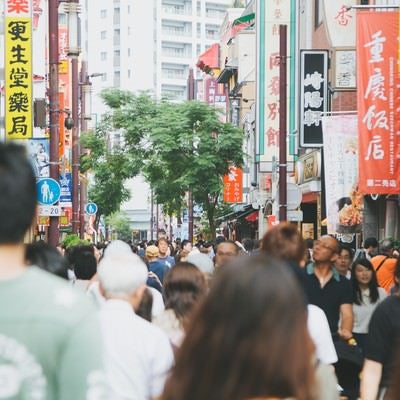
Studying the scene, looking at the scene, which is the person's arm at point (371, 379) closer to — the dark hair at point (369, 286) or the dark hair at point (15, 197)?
the dark hair at point (15, 197)

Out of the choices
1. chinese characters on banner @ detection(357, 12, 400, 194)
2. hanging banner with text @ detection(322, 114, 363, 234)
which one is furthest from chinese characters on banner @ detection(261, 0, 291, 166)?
chinese characters on banner @ detection(357, 12, 400, 194)

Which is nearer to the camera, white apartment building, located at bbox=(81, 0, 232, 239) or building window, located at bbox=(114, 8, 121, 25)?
white apartment building, located at bbox=(81, 0, 232, 239)

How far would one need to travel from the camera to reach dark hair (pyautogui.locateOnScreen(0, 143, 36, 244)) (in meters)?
3.59

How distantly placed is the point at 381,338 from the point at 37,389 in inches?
126

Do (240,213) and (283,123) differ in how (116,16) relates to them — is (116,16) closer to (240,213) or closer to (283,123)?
(240,213)

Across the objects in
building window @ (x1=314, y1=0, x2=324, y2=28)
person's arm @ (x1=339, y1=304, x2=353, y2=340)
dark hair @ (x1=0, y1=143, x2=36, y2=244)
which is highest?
building window @ (x1=314, y1=0, x2=324, y2=28)

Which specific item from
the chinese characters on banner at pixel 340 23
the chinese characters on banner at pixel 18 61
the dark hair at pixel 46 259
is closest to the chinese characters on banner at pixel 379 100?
the chinese characters on banner at pixel 18 61

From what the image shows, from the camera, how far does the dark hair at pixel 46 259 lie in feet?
26.1

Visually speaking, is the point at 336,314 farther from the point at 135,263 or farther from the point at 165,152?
the point at 165,152

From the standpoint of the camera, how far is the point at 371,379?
20.9ft

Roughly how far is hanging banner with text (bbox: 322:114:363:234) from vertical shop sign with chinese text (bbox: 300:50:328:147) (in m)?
3.40

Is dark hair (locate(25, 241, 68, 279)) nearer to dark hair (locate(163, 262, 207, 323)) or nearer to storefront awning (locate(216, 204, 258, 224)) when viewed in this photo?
dark hair (locate(163, 262, 207, 323))

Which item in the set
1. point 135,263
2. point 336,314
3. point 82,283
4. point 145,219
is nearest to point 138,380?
point 135,263

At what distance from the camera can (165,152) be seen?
1576 inches
